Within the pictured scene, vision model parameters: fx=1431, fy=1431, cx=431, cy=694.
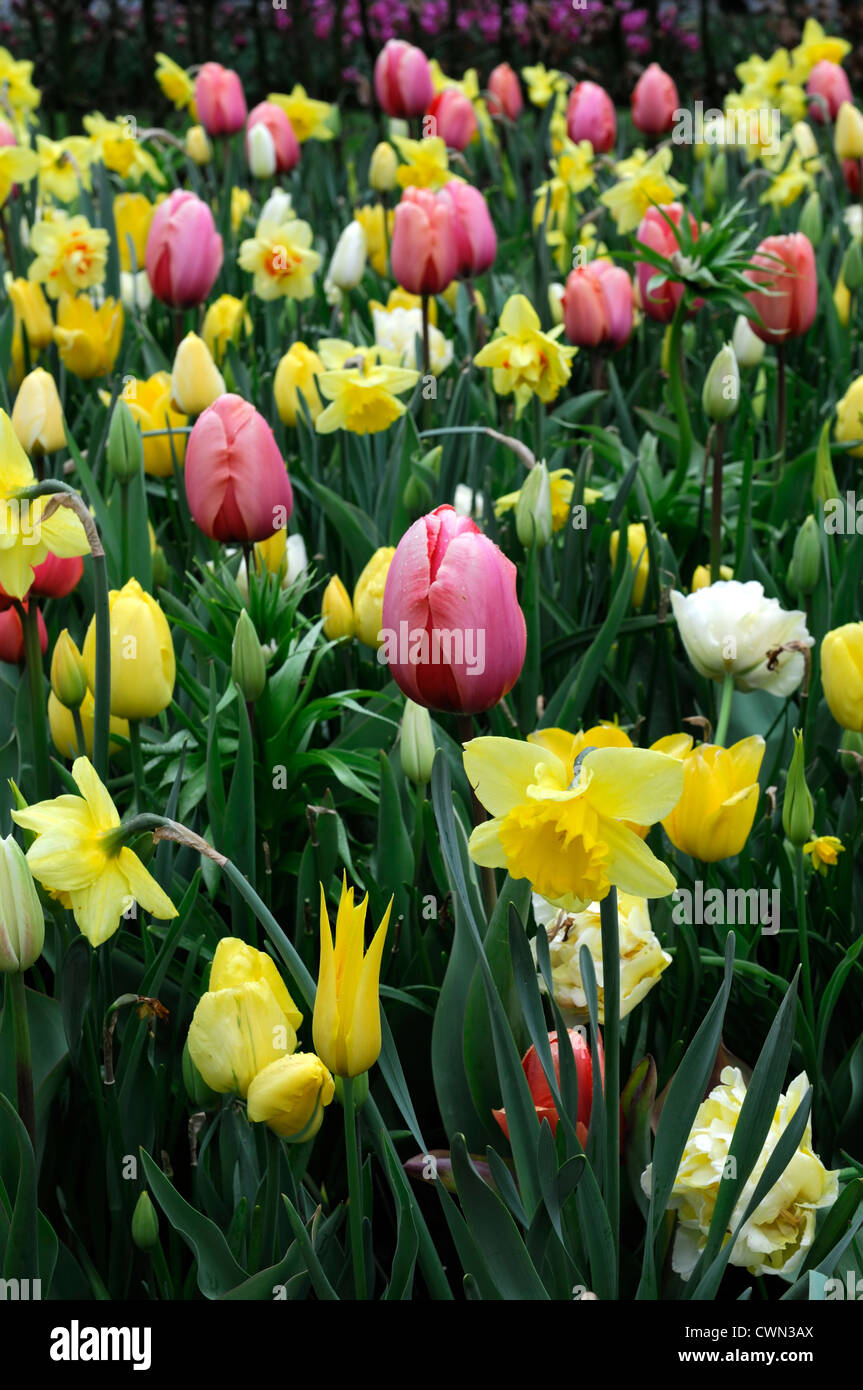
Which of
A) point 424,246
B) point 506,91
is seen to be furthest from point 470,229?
point 506,91

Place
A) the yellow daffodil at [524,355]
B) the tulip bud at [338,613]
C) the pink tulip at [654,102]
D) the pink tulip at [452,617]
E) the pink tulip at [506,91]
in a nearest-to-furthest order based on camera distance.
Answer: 1. the pink tulip at [452,617]
2. the tulip bud at [338,613]
3. the yellow daffodil at [524,355]
4. the pink tulip at [654,102]
5. the pink tulip at [506,91]

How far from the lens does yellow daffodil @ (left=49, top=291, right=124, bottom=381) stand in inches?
85.0

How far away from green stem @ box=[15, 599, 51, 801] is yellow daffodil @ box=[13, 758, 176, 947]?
0.34 m

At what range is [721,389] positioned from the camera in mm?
1664

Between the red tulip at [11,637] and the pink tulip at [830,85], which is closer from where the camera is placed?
the red tulip at [11,637]

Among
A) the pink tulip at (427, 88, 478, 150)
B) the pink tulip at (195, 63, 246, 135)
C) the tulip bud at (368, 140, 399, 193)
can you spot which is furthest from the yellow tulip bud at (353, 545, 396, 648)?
the pink tulip at (195, 63, 246, 135)

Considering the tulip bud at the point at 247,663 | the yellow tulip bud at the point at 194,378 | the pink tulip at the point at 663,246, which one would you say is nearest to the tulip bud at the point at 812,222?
the pink tulip at the point at 663,246

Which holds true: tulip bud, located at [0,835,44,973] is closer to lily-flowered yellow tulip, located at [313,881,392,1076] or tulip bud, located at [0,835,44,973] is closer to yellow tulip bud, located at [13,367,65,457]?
lily-flowered yellow tulip, located at [313,881,392,1076]

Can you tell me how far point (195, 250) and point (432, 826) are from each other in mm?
1238

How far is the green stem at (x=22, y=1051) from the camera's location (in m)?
0.85

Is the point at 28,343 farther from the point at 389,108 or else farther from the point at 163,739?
the point at 389,108

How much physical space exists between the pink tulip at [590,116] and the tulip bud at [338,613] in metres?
2.43

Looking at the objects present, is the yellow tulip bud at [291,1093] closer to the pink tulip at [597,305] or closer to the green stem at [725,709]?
the green stem at [725,709]

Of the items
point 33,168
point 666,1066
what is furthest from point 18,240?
point 666,1066
